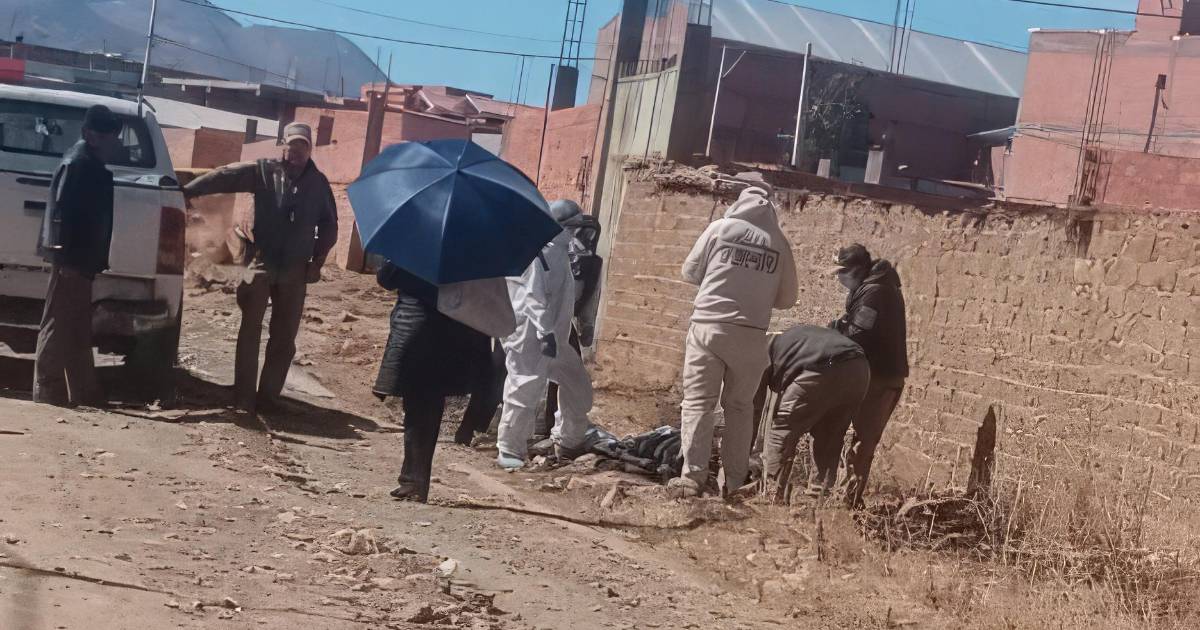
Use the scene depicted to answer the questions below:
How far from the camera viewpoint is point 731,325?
742cm

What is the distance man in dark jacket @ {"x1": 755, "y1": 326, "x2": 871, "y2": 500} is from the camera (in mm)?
7309

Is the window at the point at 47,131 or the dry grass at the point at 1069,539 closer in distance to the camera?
the dry grass at the point at 1069,539

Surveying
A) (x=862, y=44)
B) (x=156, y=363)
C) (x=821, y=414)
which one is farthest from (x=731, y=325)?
(x=862, y=44)

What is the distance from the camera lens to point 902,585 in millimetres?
5996

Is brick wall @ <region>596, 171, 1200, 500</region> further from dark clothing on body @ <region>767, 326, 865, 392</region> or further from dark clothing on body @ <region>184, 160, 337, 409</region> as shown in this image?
dark clothing on body @ <region>184, 160, 337, 409</region>

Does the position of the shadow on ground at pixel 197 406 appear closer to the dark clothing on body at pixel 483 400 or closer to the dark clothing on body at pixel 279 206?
the dark clothing on body at pixel 483 400

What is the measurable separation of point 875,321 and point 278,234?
11.9 feet

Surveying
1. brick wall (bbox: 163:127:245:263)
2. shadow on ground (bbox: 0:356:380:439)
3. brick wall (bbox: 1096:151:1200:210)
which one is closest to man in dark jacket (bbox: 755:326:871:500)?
shadow on ground (bbox: 0:356:380:439)

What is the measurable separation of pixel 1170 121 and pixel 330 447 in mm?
24395

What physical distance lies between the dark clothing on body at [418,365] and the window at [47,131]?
320 centimetres

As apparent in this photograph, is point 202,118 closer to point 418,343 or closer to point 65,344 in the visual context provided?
point 65,344

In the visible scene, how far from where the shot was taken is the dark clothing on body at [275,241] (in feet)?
26.9

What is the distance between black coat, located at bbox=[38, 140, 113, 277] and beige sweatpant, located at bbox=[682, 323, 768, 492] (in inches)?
134

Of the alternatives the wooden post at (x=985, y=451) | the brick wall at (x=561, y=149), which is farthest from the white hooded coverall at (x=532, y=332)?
the brick wall at (x=561, y=149)
